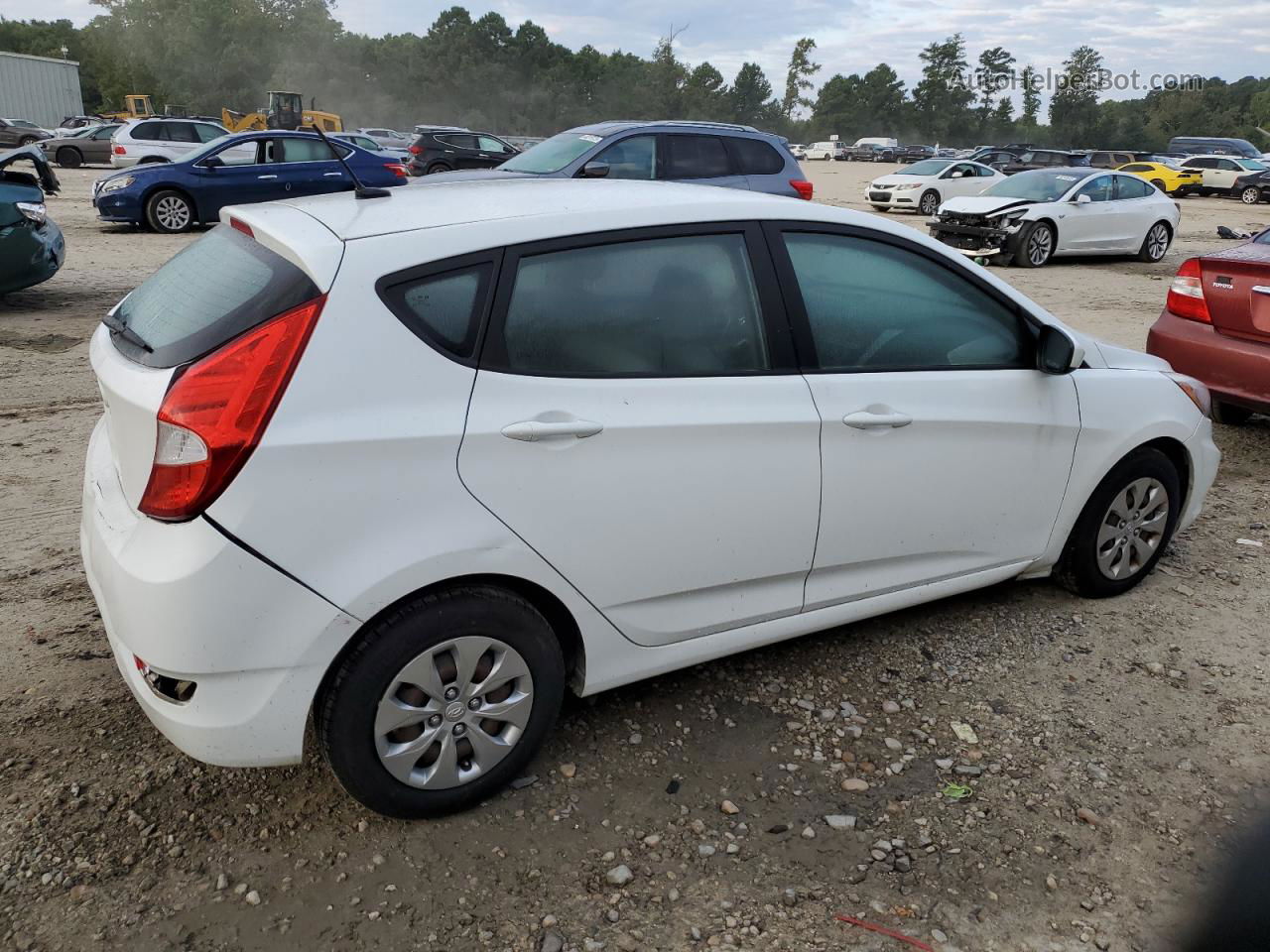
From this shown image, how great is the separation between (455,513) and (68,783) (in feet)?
4.55

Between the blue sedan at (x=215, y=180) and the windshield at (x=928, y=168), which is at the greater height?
the windshield at (x=928, y=168)

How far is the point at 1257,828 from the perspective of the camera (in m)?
1.45

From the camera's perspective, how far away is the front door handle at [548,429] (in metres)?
2.57

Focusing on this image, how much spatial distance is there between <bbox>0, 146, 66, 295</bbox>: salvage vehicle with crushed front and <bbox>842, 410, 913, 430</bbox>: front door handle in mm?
7893

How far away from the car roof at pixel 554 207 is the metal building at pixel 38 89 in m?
56.9

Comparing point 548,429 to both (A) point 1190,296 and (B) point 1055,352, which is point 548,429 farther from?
(A) point 1190,296

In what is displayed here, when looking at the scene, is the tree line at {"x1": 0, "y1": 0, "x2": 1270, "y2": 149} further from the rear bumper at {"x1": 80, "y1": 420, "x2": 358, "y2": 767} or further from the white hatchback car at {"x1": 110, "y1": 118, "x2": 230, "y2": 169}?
the rear bumper at {"x1": 80, "y1": 420, "x2": 358, "y2": 767}

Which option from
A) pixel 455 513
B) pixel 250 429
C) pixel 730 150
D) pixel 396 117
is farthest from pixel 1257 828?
pixel 396 117

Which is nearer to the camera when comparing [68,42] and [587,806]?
[587,806]

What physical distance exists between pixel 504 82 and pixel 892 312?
95.8 m

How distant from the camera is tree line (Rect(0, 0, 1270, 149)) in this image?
7556cm

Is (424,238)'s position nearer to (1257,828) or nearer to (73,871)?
(73,871)

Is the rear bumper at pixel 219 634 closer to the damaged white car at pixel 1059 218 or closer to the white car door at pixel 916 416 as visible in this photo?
the white car door at pixel 916 416

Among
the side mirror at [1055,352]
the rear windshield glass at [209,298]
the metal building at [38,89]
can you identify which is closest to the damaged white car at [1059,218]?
the side mirror at [1055,352]
